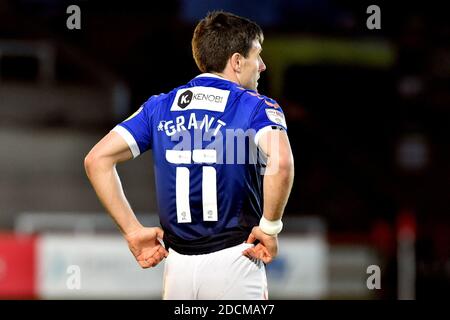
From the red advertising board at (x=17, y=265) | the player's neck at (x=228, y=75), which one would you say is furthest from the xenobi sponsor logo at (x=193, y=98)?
the red advertising board at (x=17, y=265)

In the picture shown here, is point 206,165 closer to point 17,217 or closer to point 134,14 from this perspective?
point 17,217

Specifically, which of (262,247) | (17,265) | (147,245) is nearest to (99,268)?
(17,265)

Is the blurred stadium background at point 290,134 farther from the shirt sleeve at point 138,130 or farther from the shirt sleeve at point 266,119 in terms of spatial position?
the shirt sleeve at point 266,119

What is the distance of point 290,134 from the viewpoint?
12.9 metres

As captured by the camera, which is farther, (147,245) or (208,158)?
(147,245)

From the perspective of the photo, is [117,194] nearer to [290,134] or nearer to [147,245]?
[147,245]

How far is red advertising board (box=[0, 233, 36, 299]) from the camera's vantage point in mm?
9867

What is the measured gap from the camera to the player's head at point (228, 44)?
12.7 ft

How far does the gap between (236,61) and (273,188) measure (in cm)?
61

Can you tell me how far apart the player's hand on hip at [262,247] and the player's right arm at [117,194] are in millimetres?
388

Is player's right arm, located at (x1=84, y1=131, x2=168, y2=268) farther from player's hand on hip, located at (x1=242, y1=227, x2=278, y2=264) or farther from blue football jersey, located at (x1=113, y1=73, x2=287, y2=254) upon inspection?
player's hand on hip, located at (x1=242, y1=227, x2=278, y2=264)

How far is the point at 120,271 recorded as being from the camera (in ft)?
33.1

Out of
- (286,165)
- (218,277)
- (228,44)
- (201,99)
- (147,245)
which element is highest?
(228,44)
